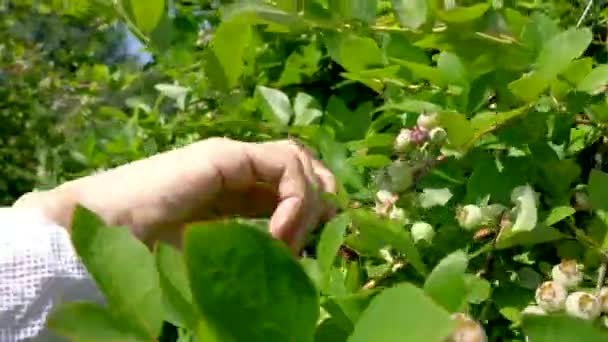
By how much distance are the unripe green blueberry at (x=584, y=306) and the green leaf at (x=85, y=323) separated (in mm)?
230

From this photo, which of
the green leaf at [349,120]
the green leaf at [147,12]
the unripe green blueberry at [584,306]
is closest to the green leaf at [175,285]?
the unripe green blueberry at [584,306]

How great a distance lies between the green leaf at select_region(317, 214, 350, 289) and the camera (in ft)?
1.54

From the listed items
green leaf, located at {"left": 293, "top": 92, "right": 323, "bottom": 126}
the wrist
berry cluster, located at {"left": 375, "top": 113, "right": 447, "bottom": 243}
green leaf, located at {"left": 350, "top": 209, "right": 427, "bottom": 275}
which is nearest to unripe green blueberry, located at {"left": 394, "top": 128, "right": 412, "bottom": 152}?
berry cluster, located at {"left": 375, "top": 113, "right": 447, "bottom": 243}

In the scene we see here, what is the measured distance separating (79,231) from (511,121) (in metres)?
0.34

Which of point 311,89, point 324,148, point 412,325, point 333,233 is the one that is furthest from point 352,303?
point 311,89

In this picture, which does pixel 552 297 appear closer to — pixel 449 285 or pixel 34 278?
pixel 449 285

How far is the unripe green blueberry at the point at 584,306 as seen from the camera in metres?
0.50

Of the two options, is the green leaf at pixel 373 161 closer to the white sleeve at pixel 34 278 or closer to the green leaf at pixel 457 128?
the green leaf at pixel 457 128

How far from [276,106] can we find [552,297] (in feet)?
1.58

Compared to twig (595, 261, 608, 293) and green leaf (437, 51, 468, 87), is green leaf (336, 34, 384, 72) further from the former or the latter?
twig (595, 261, 608, 293)

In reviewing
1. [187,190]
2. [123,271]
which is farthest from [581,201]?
[123,271]

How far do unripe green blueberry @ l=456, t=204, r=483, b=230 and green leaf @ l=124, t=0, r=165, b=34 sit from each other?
22 cm

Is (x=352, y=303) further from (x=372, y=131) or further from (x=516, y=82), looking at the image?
(x=372, y=131)

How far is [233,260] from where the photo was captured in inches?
11.6
